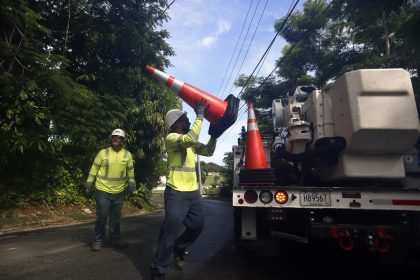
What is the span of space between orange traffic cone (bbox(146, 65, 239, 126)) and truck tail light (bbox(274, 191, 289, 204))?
1.09 m

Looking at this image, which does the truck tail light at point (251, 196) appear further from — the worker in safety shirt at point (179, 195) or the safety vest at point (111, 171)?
the safety vest at point (111, 171)

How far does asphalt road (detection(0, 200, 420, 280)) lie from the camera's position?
377cm

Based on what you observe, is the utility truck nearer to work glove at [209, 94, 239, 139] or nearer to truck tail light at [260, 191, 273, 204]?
truck tail light at [260, 191, 273, 204]

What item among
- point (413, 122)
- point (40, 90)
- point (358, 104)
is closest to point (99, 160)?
point (40, 90)

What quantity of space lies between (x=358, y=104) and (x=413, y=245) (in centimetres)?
147

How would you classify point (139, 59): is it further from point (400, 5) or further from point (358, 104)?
point (358, 104)

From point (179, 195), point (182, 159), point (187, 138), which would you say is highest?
point (187, 138)

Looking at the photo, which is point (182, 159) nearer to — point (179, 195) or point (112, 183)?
point (179, 195)

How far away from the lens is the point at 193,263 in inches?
168

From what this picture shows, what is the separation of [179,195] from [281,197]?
3.36ft

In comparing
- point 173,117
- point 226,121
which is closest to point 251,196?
point 226,121

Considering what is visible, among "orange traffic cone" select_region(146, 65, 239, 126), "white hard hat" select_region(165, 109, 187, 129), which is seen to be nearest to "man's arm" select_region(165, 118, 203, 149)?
"white hard hat" select_region(165, 109, 187, 129)

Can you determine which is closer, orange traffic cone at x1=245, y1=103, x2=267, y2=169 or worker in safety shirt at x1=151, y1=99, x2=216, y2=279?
worker in safety shirt at x1=151, y1=99, x2=216, y2=279

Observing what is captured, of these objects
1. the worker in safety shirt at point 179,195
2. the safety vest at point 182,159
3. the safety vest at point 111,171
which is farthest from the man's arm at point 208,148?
the safety vest at point 111,171
